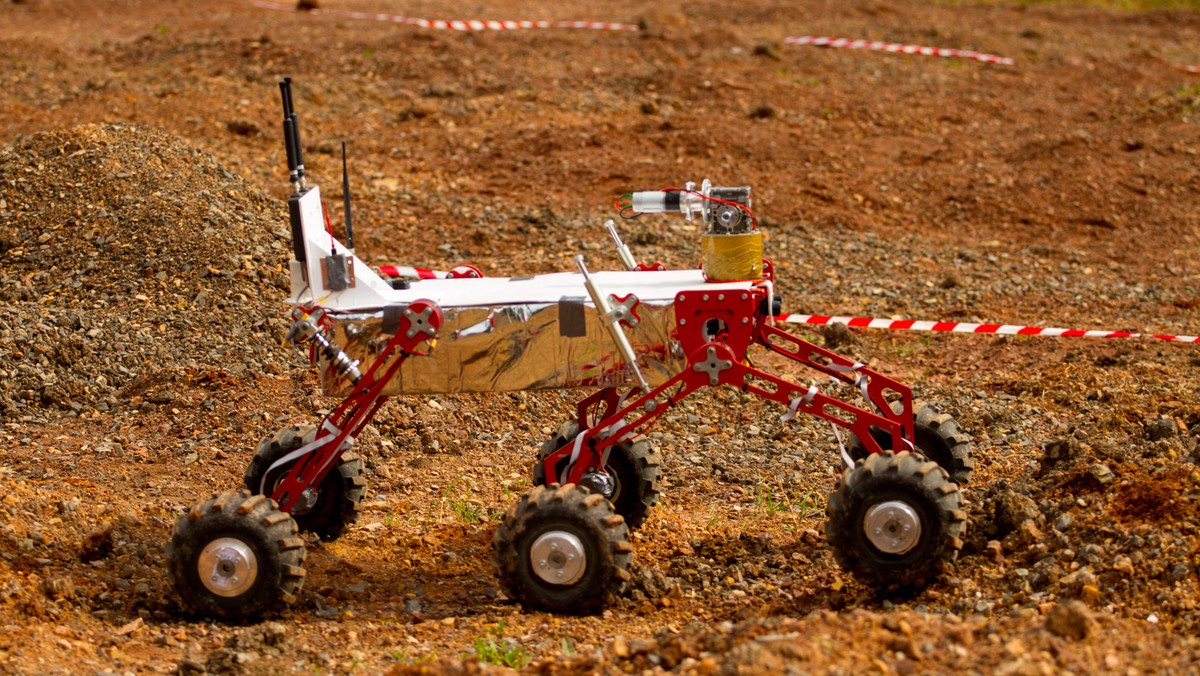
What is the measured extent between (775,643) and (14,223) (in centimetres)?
781

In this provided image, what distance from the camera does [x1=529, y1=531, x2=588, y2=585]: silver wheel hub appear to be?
18.5ft

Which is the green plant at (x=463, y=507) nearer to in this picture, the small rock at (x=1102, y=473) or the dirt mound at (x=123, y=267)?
the dirt mound at (x=123, y=267)

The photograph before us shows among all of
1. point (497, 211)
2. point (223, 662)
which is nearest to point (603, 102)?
point (497, 211)

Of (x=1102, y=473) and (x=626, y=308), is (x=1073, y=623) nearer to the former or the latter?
(x=1102, y=473)

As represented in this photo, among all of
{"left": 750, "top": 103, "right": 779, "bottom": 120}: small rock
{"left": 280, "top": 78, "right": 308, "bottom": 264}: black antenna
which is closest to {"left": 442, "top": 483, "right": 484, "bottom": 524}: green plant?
{"left": 280, "top": 78, "right": 308, "bottom": 264}: black antenna

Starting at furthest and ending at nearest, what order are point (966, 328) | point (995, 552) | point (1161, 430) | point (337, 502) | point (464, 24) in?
point (464, 24) < point (966, 328) < point (1161, 430) < point (337, 502) < point (995, 552)

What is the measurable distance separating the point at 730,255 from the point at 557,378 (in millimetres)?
921

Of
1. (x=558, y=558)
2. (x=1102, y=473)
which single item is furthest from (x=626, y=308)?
(x=1102, y=473)

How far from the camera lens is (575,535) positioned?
5.64 meters

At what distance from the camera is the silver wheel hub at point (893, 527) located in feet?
18.6

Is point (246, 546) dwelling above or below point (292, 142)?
below

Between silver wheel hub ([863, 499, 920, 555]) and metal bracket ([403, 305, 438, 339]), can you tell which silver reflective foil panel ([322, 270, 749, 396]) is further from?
silver wheel hub ([863, 499, 920, 555])

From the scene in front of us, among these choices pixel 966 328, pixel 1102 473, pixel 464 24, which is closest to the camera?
pixel 1102 473

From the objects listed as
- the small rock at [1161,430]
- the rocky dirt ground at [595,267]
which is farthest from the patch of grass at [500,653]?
the small rock at [1161,430]
